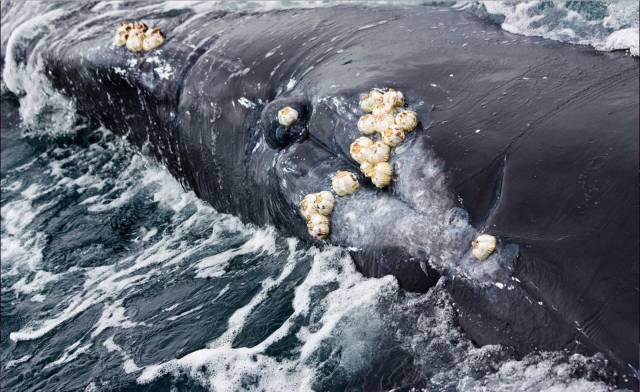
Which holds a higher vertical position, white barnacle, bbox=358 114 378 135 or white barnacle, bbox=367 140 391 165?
white barnacle, bbox=358 114 378 135

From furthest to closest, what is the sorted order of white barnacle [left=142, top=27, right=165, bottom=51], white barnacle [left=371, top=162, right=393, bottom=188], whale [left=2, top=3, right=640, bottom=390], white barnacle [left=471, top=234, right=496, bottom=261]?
white barnacle [left=142, top=27, right=165, bottom=51] → white barnacle [left=371, top=162, right=393, bottom=188] → white barnacle [left=471, top=234, right=496, bottom=261] → whale [left=2, top=3, right=640, bottom=390]

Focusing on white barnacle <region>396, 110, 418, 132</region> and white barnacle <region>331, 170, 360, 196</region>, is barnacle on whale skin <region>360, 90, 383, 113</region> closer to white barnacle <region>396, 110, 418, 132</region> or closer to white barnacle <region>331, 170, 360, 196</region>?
white barnacle <region>396, 110, 418, 132</region>

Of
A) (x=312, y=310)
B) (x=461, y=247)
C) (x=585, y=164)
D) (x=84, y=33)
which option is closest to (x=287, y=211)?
(x=312, y=310)

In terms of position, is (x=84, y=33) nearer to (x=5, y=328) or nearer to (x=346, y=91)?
(x=5, y=328)

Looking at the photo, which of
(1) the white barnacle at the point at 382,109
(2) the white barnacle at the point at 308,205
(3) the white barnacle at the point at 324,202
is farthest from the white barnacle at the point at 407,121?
(2) the white barnacle at the point at 308,205

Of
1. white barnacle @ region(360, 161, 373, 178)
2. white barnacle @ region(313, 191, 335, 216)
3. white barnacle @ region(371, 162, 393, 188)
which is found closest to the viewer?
white barnacle @ region(371, 162, 393, 188)


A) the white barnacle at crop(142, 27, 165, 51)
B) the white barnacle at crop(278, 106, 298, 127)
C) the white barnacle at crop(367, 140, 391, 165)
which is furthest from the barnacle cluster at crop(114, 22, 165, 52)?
the white barnacle at crop(367, 140, 391, 165)
